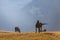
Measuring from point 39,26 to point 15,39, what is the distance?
12.3 ft

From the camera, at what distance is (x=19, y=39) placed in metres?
3.49

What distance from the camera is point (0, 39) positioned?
11.6 ft

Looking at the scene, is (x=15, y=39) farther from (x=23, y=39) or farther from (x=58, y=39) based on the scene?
(x=58, y=39)

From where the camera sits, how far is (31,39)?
346 centimetres

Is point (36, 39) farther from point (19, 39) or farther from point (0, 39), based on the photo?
point (0, 39)

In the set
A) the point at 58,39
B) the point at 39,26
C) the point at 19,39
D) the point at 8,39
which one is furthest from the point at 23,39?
the point at 39,26

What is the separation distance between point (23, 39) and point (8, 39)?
35 cm

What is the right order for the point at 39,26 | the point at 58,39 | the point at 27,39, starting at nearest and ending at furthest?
the point at 27,39, the point at 58,39, the point at 39,26

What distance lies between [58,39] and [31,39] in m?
0.72

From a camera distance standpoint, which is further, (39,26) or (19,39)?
(39,26)

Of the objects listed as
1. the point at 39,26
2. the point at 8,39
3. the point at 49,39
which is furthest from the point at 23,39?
the point at 39,26

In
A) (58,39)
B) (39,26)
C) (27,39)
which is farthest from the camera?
(39,26)

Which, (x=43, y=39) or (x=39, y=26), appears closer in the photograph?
(x=43, y=39)

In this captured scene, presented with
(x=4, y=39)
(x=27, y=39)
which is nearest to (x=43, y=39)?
(x=27, y=39)
